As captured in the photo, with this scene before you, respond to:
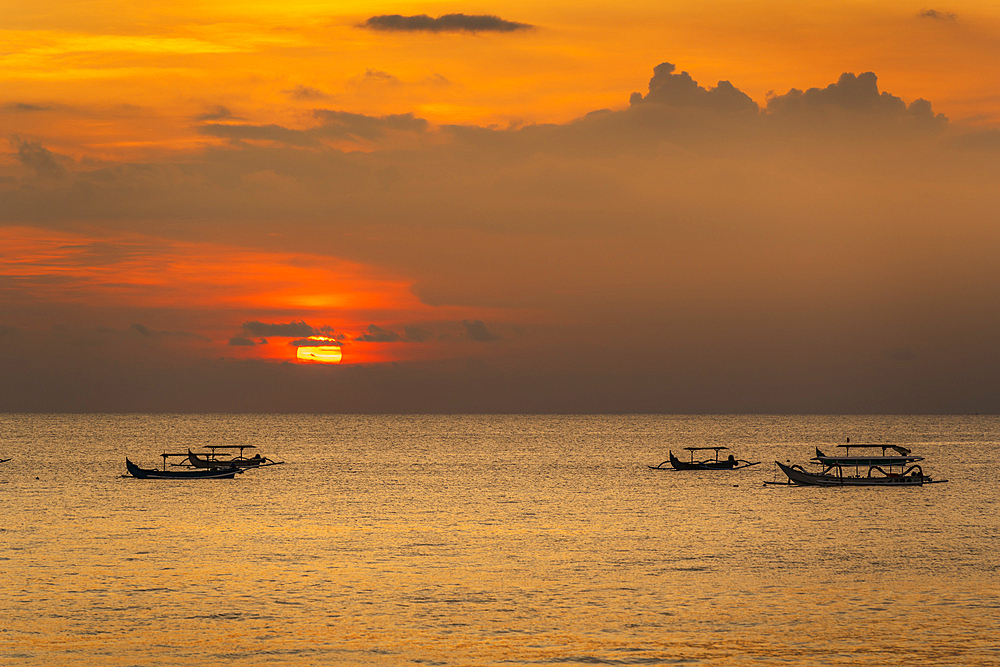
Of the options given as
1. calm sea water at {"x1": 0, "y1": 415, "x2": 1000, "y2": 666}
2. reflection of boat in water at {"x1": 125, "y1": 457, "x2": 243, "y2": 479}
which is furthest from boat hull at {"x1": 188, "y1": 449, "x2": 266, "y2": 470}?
calm sea water at {"x1": 0, "y1": 415, "x2": 1000, "y2": 666}

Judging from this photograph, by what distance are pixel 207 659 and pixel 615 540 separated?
1428 inches

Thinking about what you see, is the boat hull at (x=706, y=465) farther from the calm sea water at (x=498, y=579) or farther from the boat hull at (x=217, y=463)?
the boat hull at (x=217, y=463)

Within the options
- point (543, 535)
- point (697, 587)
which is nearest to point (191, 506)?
point (543, 535)

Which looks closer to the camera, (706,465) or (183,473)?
(183,473)

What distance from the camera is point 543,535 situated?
71375mm

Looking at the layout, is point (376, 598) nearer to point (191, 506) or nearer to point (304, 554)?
point (304, 554)

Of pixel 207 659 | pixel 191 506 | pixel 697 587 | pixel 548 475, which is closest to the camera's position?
pixel 207 659

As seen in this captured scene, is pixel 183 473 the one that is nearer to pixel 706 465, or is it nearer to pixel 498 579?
pixel 706 465

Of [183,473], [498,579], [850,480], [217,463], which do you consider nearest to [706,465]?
[850,480]

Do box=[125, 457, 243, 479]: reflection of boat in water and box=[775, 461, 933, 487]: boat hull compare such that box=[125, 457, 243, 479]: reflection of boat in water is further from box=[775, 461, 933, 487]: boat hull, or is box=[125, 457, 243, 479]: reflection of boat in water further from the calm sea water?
box=[775, 461, 933, 487]: boat hull

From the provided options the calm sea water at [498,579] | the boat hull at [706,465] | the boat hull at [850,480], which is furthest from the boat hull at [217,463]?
the boat hull at [850,480]

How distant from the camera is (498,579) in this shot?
52625mm

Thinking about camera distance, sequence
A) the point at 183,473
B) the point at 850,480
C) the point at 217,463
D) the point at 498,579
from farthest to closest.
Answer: the point at 217,463 < the point at 183,473 < the point at 850,480 < the point at 498,579

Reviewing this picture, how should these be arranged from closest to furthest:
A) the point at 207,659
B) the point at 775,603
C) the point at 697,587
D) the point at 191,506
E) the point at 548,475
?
the point at 207,659 → the point at 775,603 → the point at 697,587 → the point at 191,506 → the point at 548,475
